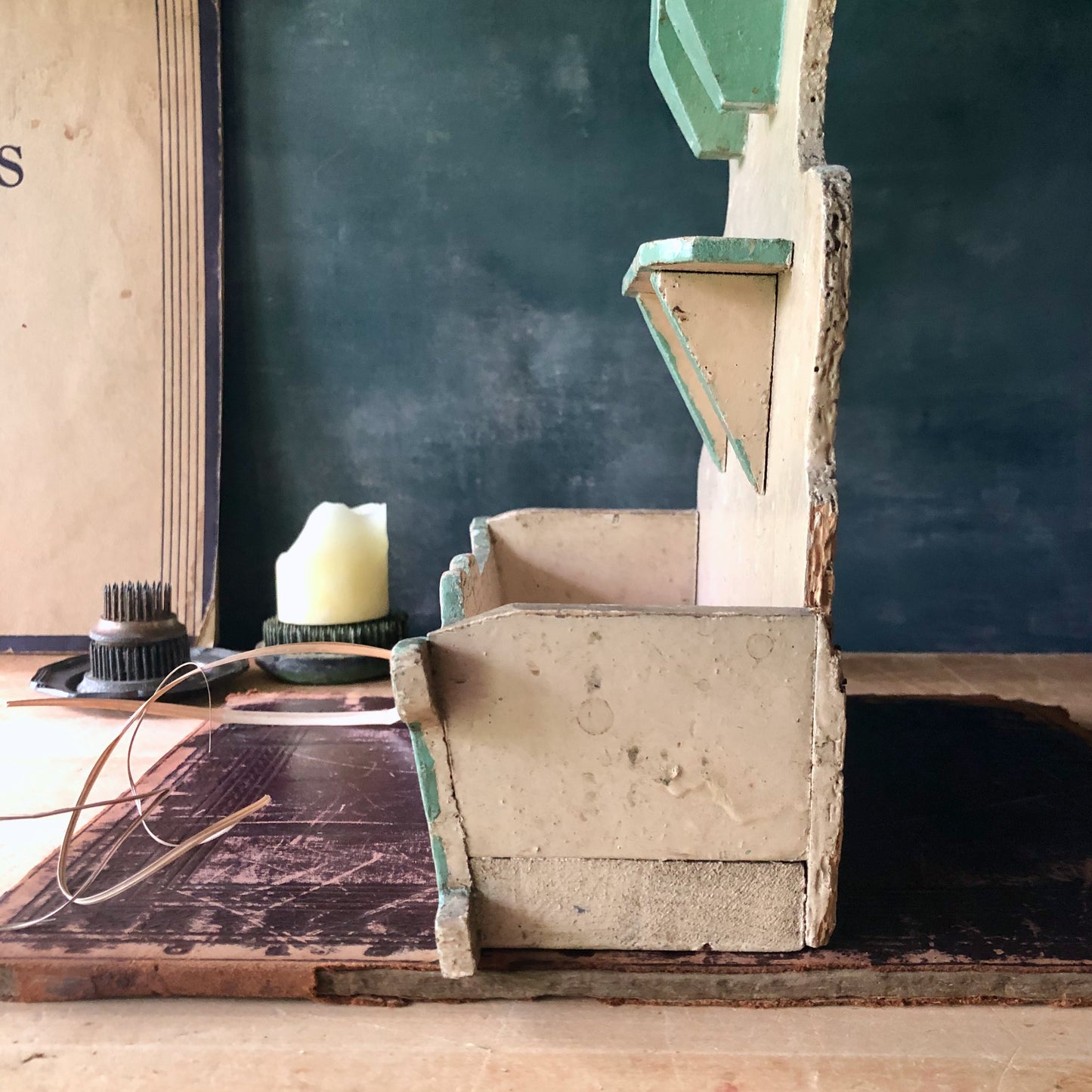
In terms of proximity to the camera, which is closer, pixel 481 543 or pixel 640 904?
pixel 640 904

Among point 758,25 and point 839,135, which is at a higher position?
point 839,135

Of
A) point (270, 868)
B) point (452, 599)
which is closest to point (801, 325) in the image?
point (452, 599)

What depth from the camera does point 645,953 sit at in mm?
859

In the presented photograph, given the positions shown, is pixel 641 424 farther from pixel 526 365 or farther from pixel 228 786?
pixel 228 786

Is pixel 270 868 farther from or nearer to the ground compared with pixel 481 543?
nearer to the ground

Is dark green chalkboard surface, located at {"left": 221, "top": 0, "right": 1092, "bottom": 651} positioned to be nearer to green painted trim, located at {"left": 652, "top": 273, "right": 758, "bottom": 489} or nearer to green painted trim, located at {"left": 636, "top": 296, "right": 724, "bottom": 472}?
green painted trim, located at {"left": 636, "top": 296, "right": 724, "bottom": 472}

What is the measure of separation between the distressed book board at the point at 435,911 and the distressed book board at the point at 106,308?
891mm

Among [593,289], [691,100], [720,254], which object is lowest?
[720,254]

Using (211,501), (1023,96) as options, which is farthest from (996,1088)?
(1023,96)

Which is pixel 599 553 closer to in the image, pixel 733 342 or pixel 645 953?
pixel 733 342

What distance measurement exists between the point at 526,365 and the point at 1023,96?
1173 millimetres

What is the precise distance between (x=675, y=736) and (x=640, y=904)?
0.17 meters

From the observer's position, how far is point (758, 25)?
3.28 feet

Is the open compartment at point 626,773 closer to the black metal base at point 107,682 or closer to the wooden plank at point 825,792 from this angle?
the wooden plank at point 825,792
